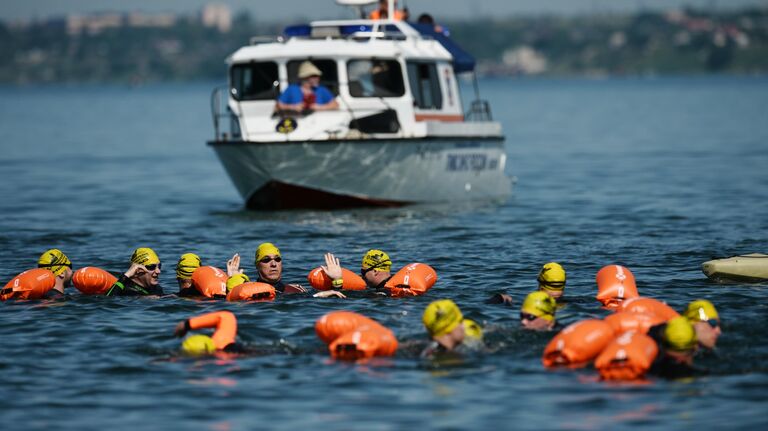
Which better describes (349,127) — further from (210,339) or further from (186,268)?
(210,339)

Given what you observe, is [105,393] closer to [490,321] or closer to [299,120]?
[490,321]

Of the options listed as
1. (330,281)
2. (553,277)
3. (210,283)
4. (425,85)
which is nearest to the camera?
(553,277)

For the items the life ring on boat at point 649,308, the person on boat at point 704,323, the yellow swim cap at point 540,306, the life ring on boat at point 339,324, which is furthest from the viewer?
the yellow swim cap at point 540,306

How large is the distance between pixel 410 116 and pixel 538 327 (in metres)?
12.2

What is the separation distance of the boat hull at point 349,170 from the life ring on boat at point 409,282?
8.02 m

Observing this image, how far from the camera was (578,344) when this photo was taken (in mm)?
12320

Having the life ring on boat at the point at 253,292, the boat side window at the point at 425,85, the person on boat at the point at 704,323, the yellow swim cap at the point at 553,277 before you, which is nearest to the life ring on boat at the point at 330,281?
the life ring on boat at the point at 253,292

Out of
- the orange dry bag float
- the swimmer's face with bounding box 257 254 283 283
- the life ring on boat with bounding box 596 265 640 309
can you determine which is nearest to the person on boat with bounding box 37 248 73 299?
the swimmer's face with bounding box 257 254 283 283

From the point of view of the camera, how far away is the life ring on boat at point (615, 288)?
15375 millimetres

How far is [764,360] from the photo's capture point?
12.8 m

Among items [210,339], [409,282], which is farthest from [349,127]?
[210,339]

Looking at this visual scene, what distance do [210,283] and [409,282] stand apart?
2.53 meters

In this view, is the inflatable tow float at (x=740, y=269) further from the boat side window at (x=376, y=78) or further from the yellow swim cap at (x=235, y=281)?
the boat side window at (x=376, y=78)

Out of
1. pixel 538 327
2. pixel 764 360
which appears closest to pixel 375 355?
pixel 538 327
